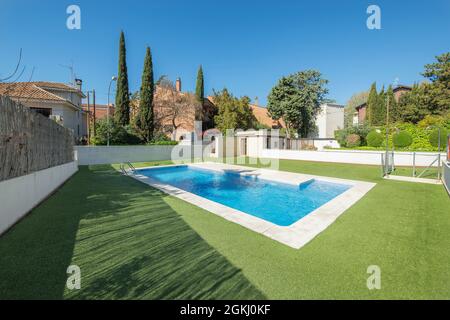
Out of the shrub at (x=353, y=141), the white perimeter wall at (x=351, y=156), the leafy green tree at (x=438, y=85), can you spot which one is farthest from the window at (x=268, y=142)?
the leafy green tree at (x=438, y=85)

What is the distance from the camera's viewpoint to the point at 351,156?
1775cm

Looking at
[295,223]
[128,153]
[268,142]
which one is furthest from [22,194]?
[268,142]

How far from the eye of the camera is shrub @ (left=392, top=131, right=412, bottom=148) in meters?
18.7

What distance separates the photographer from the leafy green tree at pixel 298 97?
28.1m

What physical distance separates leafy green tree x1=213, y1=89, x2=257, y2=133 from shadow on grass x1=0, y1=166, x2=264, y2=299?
23283mm

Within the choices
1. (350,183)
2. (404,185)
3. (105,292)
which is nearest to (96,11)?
(105,292)

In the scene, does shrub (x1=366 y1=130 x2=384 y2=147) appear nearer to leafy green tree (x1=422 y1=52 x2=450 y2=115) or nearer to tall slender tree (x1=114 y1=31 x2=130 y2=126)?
leafy green tree (x1=422 y1=52 x2=450 y2=115)

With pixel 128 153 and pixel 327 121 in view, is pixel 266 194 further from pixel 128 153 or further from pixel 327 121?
pixel 327 121

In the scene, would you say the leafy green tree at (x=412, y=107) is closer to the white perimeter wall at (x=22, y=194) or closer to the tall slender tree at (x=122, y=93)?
the tall slender tree at (x=122, y=93)

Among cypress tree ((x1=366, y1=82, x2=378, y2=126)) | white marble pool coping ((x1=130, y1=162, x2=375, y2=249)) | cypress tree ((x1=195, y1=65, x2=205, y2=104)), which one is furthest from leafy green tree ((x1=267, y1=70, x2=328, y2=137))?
white marble pool coping ((x1=130, y1=162, x2=375, y2=249))

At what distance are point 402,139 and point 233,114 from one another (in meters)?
17.7

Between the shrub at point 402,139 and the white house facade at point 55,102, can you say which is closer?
the white house facade at point 55,102

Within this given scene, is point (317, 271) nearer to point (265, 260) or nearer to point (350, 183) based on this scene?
point (265, 260)

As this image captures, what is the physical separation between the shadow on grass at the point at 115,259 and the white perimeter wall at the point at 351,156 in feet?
55.9
